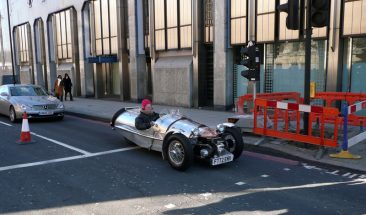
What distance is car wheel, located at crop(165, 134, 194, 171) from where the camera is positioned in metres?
6.12

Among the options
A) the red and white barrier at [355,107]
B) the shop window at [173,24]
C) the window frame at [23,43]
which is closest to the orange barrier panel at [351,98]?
the red and white barrier at [355,107]

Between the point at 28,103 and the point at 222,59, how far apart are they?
747 cm

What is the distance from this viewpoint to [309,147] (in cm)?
765

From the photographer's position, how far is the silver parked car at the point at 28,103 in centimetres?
1250

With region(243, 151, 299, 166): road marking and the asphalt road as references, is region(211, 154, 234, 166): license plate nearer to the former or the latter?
the asphalt road

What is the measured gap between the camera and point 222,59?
1417 cm

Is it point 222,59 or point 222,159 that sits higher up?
point 222,59

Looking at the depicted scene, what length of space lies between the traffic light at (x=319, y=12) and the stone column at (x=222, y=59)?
6.81 m

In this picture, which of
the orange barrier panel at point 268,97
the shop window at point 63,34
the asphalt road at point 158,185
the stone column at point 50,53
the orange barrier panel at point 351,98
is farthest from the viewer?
the stone column at point 50,53

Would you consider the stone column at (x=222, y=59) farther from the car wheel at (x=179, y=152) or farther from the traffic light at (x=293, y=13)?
the car wheel at (x=179, y=152)

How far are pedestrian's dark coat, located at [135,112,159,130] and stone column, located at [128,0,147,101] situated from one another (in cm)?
1158

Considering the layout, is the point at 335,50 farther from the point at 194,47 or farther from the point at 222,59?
the point at 194,47

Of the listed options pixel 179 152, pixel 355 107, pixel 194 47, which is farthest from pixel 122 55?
pixel 355 107

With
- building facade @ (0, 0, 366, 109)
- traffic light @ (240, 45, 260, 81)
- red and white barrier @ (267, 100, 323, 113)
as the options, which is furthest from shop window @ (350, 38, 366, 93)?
red and white barrier @ (267, 100, 323, 113)
